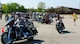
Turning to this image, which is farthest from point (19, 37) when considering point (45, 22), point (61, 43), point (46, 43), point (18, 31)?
point (45, 22)

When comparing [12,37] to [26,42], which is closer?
[12,37]

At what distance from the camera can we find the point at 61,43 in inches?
468

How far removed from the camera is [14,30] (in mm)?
11453

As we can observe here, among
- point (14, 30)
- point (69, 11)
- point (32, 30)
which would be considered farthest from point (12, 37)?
point (69, 11)

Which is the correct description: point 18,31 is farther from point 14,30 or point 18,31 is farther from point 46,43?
point 46,43

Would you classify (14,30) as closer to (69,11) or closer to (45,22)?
(45,22)

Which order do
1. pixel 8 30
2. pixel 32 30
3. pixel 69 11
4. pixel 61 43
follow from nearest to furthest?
pixel 8 30, pixel 61 43, pixel 32 30, pixel 69 11

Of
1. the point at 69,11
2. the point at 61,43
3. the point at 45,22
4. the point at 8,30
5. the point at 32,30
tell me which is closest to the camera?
the point at 8,30

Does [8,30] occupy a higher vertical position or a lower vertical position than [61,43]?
higher

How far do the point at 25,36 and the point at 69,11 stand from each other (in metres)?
107

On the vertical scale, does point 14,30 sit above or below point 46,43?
above

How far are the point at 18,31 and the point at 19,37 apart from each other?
305 mm

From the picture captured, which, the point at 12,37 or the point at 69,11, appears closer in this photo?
the point at 12,37

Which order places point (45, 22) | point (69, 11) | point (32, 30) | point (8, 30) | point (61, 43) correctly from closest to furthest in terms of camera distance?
point (8, 30), point (61, 43), point (32, 30), point (45, 22), point (69, 11)
